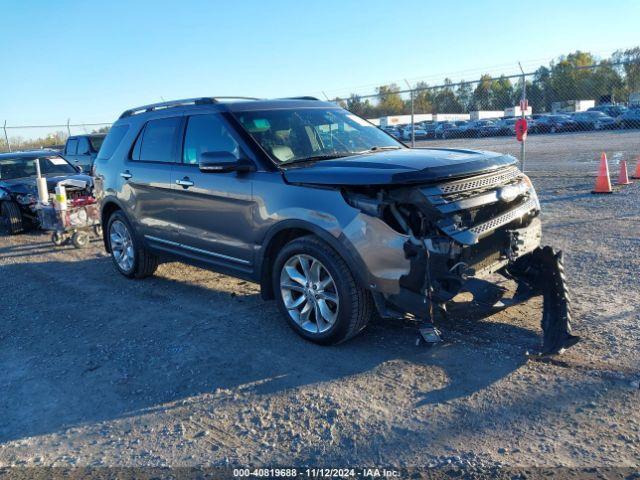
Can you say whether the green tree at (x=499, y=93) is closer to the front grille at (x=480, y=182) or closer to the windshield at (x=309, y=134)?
the windshield at (x=309, y=134)

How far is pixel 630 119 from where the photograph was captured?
102 ft

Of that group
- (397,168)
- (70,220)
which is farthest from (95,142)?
(397,168)

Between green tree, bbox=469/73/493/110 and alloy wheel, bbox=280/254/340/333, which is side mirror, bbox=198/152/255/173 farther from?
green tree, bbox=469/73/493/110

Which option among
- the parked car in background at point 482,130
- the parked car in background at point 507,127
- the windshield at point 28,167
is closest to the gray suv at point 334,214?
the windshield at point 28,167

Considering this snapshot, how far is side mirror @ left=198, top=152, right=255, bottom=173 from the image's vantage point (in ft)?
15.7

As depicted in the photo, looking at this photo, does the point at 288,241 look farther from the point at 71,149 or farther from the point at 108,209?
the point at 71,149

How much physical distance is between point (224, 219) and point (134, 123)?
230cm

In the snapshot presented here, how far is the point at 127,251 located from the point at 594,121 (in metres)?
33.8

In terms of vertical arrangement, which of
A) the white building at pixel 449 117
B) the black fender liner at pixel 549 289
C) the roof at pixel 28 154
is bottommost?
the black fender liner at pixel 549 289

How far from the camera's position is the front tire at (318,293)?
4.25 metres

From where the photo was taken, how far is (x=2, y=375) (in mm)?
4410

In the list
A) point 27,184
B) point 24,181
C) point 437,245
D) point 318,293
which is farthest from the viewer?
point 24,181

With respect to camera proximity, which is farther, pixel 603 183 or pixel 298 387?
pixel 603 183

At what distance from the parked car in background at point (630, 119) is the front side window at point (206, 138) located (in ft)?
103
